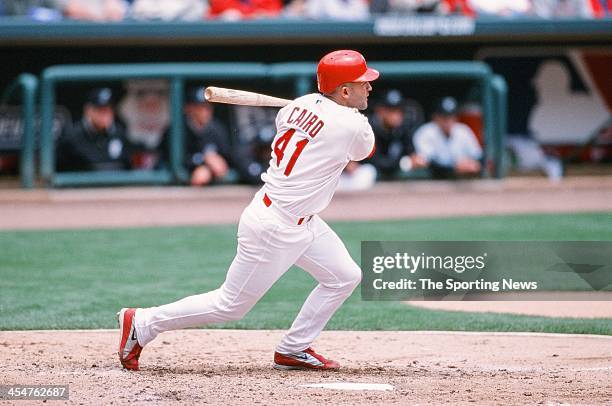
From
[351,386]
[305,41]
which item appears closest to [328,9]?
[305,41]

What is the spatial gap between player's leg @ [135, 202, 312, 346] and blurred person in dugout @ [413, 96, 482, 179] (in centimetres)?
697

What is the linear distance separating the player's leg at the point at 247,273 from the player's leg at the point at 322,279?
3.6 inches

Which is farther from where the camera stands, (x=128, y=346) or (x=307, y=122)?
(x=128, y=346)

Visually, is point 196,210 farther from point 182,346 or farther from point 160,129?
point 182,346

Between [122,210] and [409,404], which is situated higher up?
[409,404]

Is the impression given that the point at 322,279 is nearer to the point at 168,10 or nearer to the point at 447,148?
the point at 447,148

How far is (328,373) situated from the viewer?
4.66 metres

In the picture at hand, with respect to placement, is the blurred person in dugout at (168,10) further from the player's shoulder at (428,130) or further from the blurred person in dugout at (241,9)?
the player's shoulder at (428,130)

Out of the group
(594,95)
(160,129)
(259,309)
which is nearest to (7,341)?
(259,309)

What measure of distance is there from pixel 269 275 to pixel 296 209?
0.94ft

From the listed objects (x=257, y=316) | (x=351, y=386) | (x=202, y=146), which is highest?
(x=351, y=386)

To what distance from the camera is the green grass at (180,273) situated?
233 inches

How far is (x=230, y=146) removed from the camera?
36.1 ft

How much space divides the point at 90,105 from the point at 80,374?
6706 mm
